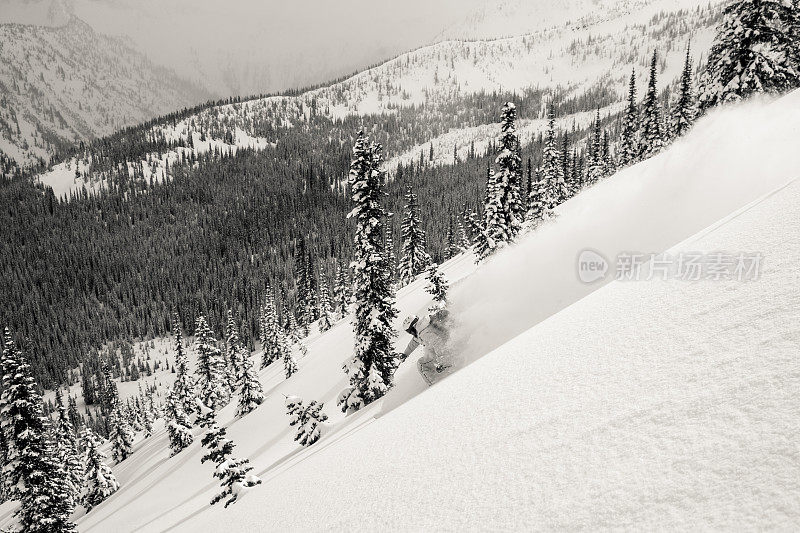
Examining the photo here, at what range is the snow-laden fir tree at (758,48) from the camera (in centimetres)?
2125

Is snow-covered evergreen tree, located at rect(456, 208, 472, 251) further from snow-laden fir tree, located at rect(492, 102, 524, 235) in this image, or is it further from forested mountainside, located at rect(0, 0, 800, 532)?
snow-laden fir tree, located at rect(492, 102, 524, 235)

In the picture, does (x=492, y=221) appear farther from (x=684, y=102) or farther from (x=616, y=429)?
(x=616, y=429)

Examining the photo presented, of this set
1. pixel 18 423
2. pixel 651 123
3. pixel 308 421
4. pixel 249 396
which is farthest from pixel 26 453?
pixel 651 123

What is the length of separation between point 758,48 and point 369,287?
2399 centimetres

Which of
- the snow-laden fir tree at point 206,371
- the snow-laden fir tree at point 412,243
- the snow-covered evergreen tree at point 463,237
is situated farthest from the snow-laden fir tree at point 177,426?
the snow-covered evergreen tree at point 463,237

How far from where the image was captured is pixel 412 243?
54938 mm

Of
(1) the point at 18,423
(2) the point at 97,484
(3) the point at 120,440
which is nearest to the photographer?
(1) the point at 18,423

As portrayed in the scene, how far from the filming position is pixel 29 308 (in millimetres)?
135750

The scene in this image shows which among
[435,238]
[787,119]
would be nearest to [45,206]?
[435,238]

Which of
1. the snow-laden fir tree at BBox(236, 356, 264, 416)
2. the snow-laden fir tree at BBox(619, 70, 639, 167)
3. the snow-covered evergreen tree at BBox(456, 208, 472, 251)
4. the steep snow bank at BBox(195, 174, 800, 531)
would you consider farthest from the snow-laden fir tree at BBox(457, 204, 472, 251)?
the steep snow bank at BBox(195, 174, 800, 531)

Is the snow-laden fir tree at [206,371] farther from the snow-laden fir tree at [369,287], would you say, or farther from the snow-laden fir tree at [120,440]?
the snow-laden fir tree at [369,287]

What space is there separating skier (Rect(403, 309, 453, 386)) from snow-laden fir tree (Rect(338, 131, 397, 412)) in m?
4.87

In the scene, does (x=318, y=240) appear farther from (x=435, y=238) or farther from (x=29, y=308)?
(x=29, y=308)

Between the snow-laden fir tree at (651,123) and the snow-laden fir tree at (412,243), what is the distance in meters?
27.1
